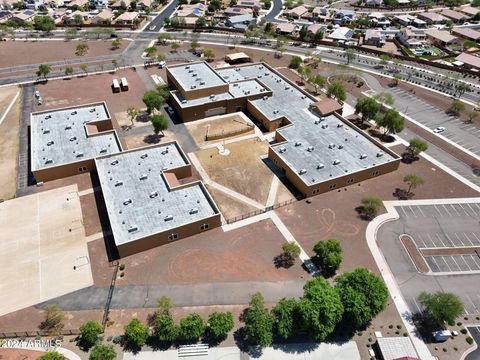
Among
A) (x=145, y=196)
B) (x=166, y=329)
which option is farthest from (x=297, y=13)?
(x=166, y=329)

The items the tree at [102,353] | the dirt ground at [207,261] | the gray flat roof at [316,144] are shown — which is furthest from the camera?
the gray flat roof at [316,144]

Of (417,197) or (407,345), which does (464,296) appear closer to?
(407,345)

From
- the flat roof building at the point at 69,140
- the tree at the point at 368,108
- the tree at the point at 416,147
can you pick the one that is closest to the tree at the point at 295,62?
the tree at the point at 368,108

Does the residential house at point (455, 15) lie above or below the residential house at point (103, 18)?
above

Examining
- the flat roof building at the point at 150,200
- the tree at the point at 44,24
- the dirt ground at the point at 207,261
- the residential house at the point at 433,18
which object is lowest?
the dirt ground at the point at 207,261

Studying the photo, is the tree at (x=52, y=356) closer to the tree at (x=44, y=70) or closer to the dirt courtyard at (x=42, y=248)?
the dirt courtyard at (x=42, y=248)

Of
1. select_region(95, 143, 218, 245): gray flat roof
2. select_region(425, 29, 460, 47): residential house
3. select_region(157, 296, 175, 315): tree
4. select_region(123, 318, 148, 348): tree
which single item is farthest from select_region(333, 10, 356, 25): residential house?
select_region(123, 318, 148, 348): tree
